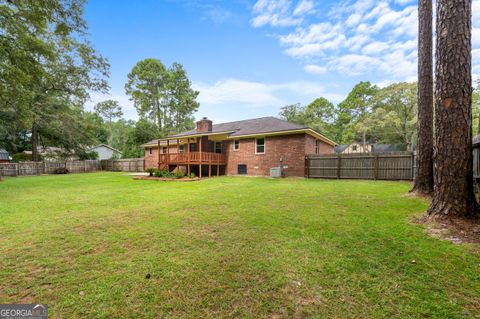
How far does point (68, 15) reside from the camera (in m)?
8.95

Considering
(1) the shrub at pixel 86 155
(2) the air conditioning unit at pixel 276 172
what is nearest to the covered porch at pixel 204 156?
(2) the air conditioning unit at pixel 276 172

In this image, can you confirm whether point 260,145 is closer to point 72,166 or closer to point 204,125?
point 204,125

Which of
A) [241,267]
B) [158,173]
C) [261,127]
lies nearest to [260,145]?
[261,127]

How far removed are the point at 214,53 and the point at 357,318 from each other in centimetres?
1596

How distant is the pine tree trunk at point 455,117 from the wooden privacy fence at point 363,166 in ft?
26.2

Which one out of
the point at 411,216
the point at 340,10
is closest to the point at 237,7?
the point at 340,10

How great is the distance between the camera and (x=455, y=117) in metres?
3.67

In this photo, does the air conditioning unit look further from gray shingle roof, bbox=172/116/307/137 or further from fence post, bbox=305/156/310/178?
gray shingle roof, bbox=172/116/307/137

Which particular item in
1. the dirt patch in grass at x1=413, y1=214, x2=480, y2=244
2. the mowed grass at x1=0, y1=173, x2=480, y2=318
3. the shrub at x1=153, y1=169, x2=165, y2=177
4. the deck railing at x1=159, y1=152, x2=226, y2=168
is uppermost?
the deck railing at x1=159, y1=152, x2=226, y2=168

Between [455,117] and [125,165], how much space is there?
89.6 ft

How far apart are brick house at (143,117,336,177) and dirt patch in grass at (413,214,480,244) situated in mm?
9567

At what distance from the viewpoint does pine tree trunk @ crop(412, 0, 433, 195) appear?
6.05 m

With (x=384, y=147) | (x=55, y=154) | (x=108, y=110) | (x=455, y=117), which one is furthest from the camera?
(x=108, y=110)

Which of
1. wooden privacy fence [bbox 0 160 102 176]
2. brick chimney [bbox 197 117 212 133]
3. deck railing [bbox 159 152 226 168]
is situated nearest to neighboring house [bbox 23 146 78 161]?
wooden privacy fence [bbox 0 160 102 176]
